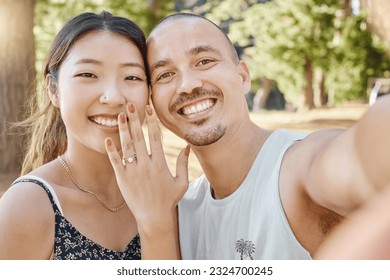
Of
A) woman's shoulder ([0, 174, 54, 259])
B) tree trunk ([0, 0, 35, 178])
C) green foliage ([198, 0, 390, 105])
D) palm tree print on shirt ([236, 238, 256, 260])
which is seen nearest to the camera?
woman's shoulder ([0, 174, 54, 259])

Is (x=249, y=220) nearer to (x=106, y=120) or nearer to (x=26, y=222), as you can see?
(x=106, y=120)

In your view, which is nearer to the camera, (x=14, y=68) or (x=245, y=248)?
(x=245, y=248)

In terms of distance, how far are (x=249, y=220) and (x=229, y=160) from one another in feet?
0.82

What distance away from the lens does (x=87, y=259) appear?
1.47 m

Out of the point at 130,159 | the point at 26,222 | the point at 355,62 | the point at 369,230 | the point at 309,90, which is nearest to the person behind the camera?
the point at 369,230

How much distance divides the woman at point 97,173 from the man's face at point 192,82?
7 cm

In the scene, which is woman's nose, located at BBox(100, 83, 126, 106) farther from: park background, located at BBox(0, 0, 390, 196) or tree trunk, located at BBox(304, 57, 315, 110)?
tree trunk, located at BBox(304, 57, 315, 110)

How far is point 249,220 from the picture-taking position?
1.46 metres

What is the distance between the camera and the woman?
140 cm

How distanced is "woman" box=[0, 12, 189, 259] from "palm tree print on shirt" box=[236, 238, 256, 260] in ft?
0.61

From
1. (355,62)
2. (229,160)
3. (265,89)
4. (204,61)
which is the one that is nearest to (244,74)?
(204,61)

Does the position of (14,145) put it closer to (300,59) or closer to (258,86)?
(300,59)

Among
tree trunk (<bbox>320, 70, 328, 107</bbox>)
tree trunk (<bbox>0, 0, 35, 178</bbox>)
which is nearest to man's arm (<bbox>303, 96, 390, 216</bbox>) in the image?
tree trunk (<bbox>0, 0, 35, 178</bbox>)
